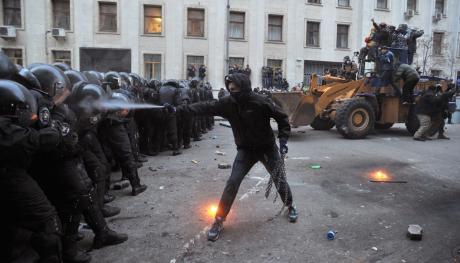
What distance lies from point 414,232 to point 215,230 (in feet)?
7.15

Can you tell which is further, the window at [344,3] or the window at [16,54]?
the window at [344,3]

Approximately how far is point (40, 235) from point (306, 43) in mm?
29345

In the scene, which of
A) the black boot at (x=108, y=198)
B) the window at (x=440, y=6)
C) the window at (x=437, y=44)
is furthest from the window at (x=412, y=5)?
the black boot at (x=108, y=198)

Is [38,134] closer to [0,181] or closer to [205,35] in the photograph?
[0,181]

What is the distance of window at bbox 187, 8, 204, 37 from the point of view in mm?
28984

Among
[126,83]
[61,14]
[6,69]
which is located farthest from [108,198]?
[61,14]

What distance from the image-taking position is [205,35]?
2909cm

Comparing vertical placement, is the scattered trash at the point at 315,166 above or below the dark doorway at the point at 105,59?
below

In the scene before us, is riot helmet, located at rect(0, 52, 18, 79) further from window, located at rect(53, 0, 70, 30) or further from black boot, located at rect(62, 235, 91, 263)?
window, located at rect(53, 0, 70, 30)

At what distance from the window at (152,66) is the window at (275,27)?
8.04m

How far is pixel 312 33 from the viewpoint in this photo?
102 ft

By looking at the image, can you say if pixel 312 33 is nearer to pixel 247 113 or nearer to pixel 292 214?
pixel 292 214

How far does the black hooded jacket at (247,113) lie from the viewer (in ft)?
15.7

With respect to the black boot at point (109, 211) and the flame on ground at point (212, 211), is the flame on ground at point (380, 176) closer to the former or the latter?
the flame on ground at point (212, 211)
